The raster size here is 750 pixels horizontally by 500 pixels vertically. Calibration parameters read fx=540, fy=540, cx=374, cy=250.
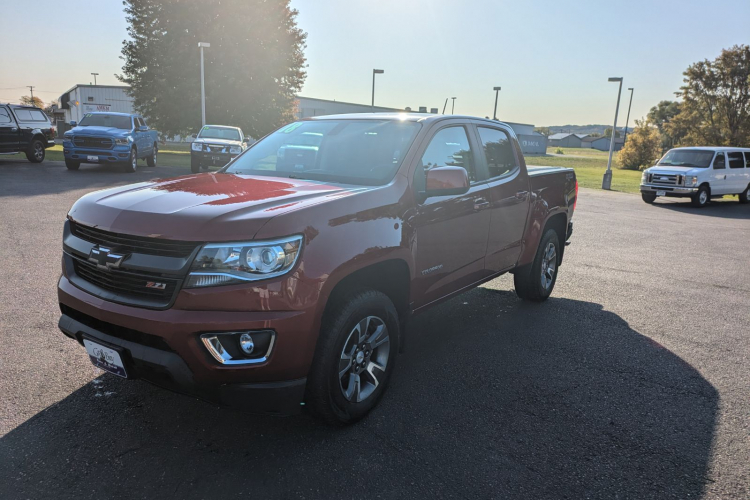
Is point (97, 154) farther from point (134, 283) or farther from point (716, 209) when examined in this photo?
point (716, 209)

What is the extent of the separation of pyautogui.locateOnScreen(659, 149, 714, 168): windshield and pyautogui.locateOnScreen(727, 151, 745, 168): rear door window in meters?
1.04

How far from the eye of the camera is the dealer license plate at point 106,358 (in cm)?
272

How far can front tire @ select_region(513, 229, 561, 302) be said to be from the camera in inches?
222

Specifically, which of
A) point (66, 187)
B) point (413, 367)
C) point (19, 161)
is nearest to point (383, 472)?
point (413, 367)

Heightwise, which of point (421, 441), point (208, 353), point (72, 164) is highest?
point (208, 353)

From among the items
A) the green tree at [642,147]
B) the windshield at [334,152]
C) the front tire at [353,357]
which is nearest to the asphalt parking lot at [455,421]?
the front tire at [353,357]

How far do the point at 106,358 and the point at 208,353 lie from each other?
0.64 metres

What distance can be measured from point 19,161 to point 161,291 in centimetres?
2250

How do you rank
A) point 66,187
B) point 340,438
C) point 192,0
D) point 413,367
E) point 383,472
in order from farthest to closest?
point 192,0, point 66,187, point 413,367, point 340,438, point 383,472

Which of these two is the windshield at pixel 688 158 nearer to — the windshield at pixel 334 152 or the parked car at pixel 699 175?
the parked car at pixel 699 175

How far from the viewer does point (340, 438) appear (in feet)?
10.2

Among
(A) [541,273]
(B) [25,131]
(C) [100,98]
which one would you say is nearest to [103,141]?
(B) [25,131]

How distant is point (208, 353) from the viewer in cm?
255

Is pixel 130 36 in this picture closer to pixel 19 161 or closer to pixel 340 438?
pixel 19 161
